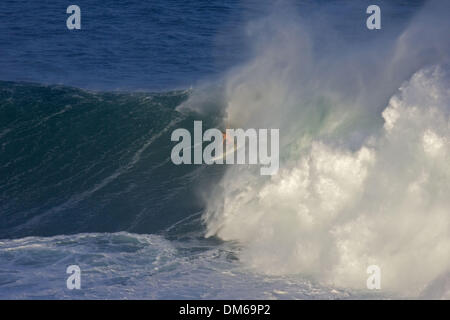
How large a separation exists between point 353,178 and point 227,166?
12.1ft

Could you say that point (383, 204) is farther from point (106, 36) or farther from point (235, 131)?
point (106, 36)

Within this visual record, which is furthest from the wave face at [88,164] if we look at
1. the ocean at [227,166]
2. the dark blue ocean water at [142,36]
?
the dark blue ocean water at [142,36]

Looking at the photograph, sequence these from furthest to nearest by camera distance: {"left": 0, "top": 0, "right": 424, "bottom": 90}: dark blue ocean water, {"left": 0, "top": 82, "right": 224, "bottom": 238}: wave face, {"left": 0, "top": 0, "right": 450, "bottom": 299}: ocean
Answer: {"left": 0, "top": 0, "right": 424, "bottom": 90}: dark blue ocean water
{"left": 0, "top": 82, "right": 224, "bottom": 238}: wave face
{"left": 0, "top": 0, "right": 450, "bottom": 299}: ocean

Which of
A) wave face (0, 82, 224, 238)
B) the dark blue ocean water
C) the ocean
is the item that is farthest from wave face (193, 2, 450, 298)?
the dark blue ocean water

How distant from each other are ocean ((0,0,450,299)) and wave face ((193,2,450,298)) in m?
0.03

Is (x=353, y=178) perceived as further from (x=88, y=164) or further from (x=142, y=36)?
(x=142, y=36)

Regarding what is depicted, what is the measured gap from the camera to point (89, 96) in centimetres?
2095

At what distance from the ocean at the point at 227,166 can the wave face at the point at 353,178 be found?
33 millimetres

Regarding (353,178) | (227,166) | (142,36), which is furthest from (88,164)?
(142,36)

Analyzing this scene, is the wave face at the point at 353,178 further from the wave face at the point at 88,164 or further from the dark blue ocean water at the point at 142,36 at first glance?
the dark blue ocean water at the point at 142,36

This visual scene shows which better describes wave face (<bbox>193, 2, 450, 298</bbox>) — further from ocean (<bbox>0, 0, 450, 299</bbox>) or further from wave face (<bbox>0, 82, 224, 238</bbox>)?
wave face (<bbox>0, 82, 224, 238</bbox>)

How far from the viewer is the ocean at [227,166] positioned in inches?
556

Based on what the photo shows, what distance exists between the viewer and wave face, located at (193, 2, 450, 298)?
46.5ft
